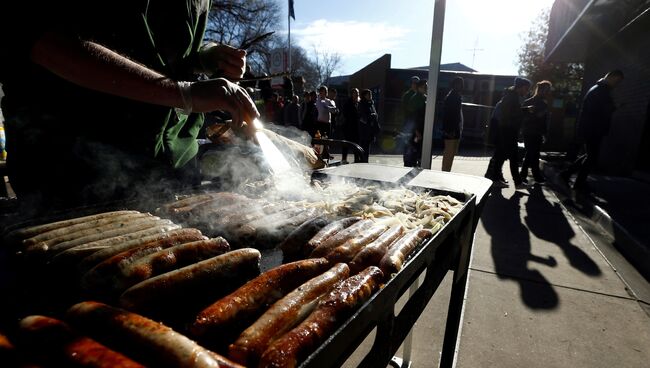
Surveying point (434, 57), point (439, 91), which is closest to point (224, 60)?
point (434, 57)

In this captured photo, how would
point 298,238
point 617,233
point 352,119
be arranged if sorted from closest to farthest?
point 298,238, point 617,233, point 352,119

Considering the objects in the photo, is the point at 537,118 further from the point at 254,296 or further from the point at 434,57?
the point at 254,296

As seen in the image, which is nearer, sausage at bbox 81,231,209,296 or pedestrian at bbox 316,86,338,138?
sausage at bbox 81,231,209,296

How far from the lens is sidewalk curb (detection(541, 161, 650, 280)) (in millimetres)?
4533

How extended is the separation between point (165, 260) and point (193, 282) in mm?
167

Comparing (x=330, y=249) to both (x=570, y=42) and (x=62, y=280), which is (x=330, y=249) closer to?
(x=62, y=280)

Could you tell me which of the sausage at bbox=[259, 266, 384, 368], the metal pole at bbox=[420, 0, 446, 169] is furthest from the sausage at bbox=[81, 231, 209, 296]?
the metal pole at bbox=[420, 0, 446, 169]

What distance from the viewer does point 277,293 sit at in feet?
4.14

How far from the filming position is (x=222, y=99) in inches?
70.3

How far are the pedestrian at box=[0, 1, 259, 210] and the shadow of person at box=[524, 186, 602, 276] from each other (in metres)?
4.97

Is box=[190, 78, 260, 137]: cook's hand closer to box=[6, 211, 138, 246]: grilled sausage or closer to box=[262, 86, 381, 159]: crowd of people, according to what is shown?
box=[6, 211, 138, 246]: grilled sausage

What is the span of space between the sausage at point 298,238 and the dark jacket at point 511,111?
8457mm

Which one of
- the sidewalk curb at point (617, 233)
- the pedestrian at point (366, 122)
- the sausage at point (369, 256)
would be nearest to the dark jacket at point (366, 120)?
the pedestrian at point (366, 122)

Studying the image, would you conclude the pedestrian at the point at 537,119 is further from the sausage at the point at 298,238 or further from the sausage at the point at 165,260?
the sausage at the point at 165,260
